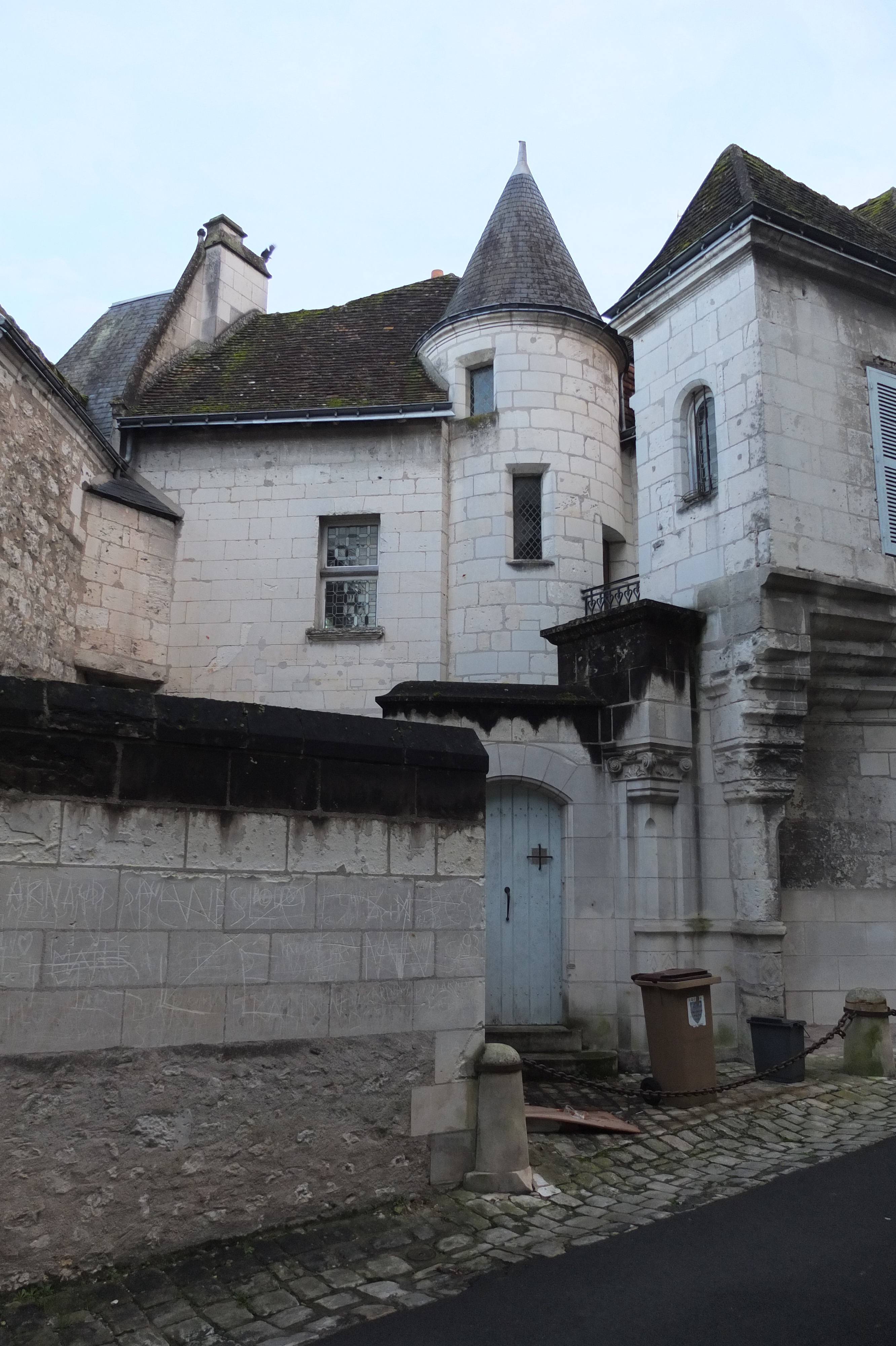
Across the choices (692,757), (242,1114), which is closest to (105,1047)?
(242,1114)

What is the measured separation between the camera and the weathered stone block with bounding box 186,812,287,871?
14.8ft

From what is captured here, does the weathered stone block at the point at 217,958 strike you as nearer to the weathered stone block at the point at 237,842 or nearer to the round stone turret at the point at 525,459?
the weathered stone block at the point at 237,842

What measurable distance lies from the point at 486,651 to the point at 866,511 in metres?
4.20

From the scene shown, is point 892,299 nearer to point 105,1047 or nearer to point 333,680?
point 333,680

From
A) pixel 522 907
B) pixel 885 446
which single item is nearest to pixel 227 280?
pixel 885 446

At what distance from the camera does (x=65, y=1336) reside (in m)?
3.56

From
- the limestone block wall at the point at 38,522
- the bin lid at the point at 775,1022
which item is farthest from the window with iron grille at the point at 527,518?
the bin lid at the point at 775,1022

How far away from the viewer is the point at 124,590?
38.4 feet

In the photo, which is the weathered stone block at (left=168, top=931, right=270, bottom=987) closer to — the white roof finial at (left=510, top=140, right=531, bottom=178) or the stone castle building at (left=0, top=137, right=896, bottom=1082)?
the stone castle building at (left=0, top=137, right=896, bottom=1082)

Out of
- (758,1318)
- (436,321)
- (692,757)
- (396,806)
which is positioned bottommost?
(758,1318)

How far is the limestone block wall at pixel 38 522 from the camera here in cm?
976

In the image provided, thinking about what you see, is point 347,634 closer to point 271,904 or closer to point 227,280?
point 227,280

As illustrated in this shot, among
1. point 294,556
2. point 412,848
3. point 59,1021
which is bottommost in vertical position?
point 59,1021

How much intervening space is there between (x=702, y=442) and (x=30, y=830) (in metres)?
7.83
